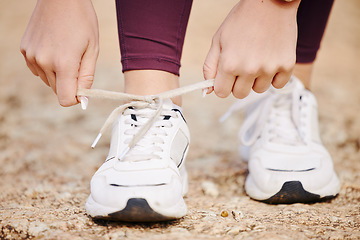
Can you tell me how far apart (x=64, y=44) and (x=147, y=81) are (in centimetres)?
23

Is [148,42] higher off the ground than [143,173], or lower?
higher

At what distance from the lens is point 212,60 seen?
2.65 ft

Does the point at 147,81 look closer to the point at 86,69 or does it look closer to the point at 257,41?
the point at 86,69

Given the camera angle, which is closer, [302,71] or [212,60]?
[212,60]

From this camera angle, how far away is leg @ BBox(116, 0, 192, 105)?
89 cm

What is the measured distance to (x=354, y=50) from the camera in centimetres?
390

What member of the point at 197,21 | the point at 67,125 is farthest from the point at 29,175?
the point at 197,21

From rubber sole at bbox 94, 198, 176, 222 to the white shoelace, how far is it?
1.67 feet

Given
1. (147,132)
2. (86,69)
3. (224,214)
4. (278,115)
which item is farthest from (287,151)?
(86,69)

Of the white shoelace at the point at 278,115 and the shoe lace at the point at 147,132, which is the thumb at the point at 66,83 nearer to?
the shoe lace at the point at 147,132

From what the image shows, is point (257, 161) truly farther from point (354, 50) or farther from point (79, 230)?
point (354, 50)

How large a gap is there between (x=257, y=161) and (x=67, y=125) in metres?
1.17

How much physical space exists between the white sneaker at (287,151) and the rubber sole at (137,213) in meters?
0.38

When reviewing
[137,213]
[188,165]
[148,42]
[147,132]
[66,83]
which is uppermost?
[148,42]
